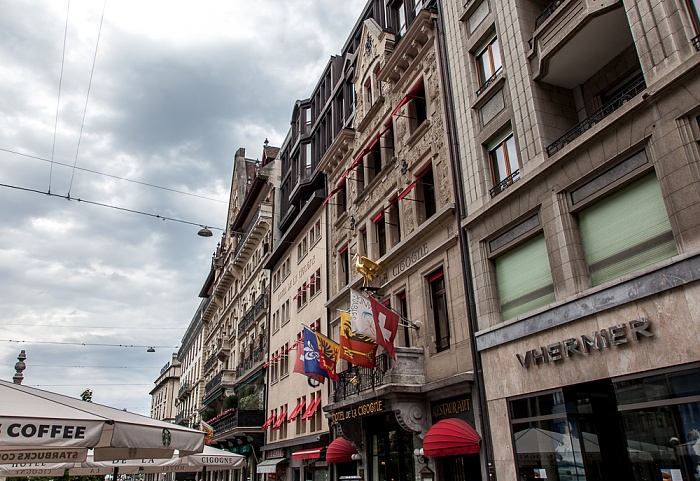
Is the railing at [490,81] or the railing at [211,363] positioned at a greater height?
the railing at [211,363]

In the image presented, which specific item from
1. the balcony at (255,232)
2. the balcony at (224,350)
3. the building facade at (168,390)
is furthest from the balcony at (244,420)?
the building facade at (168,390)

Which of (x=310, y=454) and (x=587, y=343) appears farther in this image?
(x=310, y=454)

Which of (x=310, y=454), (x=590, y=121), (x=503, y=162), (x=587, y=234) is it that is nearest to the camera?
(x=587, y=234)

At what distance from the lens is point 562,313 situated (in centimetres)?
1230

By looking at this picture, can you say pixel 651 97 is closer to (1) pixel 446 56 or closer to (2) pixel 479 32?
(2) pixel 479 32

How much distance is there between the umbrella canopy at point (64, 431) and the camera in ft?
24.0

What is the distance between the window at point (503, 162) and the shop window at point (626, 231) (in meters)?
2.93

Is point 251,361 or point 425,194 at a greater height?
point 425,194

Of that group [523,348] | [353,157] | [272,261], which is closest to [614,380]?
[523,348]

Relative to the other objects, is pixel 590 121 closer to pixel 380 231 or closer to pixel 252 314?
pixel 380 231

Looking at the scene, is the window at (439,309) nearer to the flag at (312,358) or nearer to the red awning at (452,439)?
the red awning at (452,439)

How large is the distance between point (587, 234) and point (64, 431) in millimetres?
10617

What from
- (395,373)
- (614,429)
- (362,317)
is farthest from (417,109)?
(614,429)

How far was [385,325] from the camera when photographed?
17.1m
